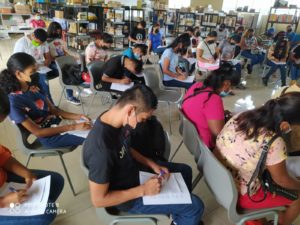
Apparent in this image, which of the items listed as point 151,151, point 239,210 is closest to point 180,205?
point 239,210

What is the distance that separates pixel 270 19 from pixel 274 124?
8.85 m

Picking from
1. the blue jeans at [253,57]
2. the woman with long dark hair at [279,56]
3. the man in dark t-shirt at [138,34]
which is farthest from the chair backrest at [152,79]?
the blue jeans at [253,57]

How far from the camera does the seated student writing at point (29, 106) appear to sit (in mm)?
1530

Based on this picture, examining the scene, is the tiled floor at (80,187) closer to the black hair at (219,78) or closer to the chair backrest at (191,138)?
the chair backrest at (191,138)

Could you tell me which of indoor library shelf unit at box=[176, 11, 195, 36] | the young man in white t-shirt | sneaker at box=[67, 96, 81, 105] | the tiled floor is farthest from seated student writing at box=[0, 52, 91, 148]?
indoor library shelf unit at box=[176, 11, 195, 36]

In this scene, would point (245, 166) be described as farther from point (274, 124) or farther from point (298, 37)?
point (298, 37)

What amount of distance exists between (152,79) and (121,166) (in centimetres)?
181

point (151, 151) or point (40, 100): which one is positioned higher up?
point (40, 100)

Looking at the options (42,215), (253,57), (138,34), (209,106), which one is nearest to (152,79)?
(209,106)

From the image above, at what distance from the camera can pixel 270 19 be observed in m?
8.38

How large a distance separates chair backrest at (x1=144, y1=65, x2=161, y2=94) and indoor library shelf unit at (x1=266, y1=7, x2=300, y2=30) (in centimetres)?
740

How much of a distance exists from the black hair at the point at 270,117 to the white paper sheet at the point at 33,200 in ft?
3.29

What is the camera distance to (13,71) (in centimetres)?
169

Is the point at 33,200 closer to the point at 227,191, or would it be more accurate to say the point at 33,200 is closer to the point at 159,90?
the point at 227,191
